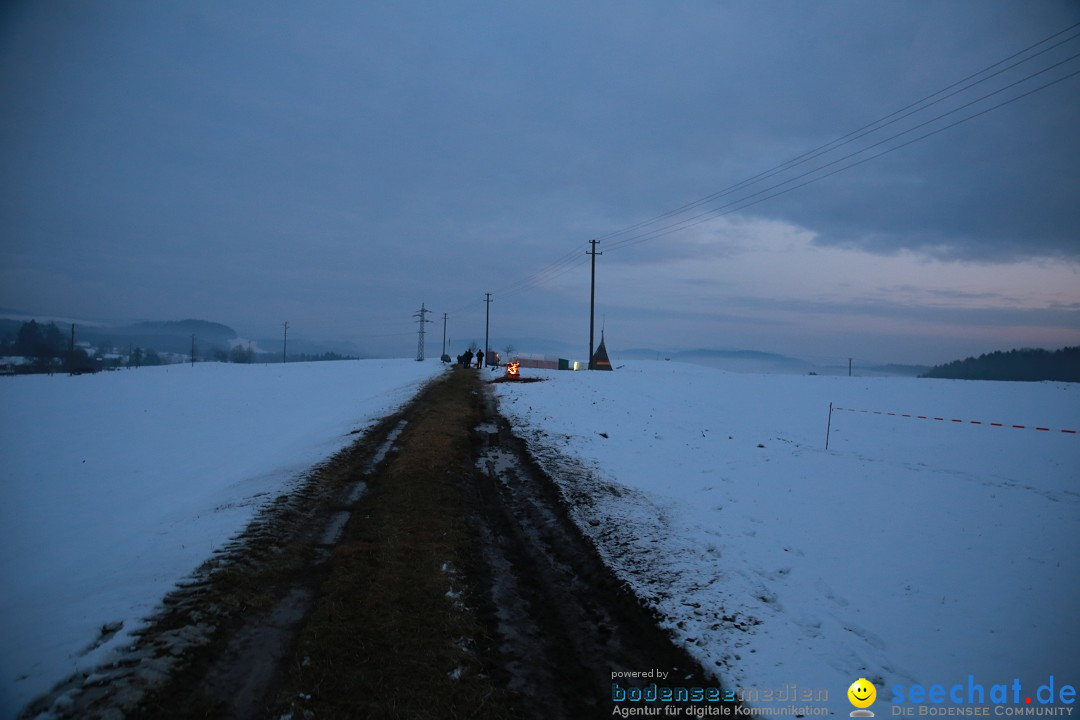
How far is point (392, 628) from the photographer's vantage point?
5.26m

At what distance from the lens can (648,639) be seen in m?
5.52

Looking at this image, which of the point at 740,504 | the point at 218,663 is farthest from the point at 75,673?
the point at 740,504

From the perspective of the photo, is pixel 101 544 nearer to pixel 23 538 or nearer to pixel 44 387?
pixel 23 538

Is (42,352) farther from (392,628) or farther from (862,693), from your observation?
(862,693)

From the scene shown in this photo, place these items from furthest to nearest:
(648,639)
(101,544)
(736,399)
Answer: (736,399) < (101,544) < (648,639)

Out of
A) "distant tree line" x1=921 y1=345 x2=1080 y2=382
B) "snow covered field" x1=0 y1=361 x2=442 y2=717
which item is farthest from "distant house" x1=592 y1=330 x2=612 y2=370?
"distant tree line" x1=921 y1=345 x2=1080 y2=382

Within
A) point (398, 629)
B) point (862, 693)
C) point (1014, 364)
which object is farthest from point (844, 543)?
point (1014, 364)

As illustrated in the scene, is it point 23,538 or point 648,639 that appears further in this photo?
point 23,538

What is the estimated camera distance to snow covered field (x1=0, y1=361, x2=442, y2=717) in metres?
5.36

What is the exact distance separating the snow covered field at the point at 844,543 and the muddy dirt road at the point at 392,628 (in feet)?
3.23

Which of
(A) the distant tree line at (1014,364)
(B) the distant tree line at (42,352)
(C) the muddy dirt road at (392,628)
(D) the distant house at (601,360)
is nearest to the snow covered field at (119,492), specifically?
(C) the muddy dirt road at (392,628)

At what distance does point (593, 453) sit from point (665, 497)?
3.93 metres

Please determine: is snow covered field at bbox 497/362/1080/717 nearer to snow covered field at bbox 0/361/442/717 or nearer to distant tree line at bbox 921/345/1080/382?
snow covered field at bbox 0/361/442/717

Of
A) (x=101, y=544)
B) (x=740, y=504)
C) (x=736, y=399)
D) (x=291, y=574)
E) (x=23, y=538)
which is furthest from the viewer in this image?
(x=736, y=399)
